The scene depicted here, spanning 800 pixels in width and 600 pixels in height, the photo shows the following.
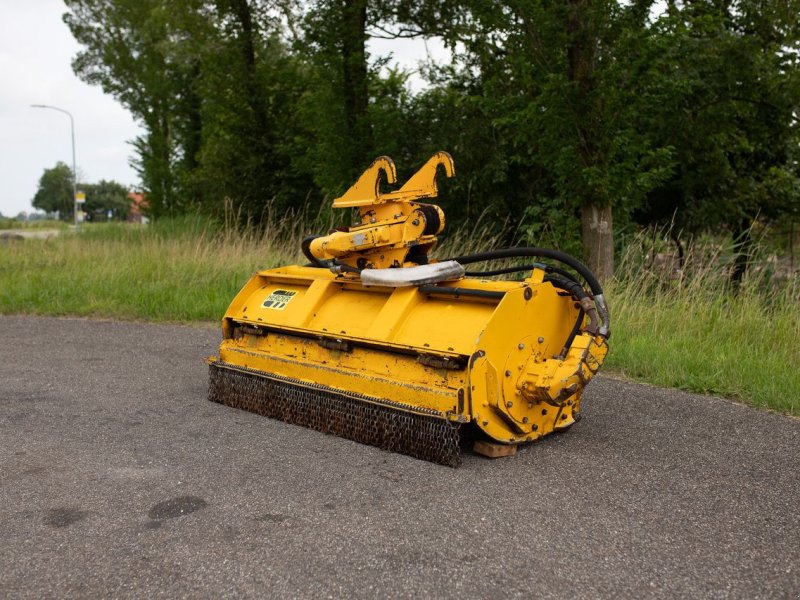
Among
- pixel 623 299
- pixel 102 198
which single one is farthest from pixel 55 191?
pixel 623 299

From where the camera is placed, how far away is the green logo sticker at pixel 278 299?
529 cm

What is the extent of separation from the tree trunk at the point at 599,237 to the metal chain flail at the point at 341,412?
18.8 ft

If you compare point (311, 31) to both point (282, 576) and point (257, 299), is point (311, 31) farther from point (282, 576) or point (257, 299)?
point (282, 576)

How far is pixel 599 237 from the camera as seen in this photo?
32.0ft

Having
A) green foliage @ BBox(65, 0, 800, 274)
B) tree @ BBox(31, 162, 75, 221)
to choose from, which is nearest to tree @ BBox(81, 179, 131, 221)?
tree @ BBox(31, 162, 75, 221)

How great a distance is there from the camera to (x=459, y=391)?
3.97m

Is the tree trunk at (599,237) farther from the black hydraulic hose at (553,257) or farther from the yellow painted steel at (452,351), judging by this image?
the yellow painted steel at (452,351)

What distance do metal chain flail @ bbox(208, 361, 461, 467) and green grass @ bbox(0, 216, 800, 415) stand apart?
2526 millimetres

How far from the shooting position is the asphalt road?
2889 mm

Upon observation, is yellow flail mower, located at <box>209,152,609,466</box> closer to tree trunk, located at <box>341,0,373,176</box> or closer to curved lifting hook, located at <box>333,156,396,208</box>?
curved lifting hook, located at <box>333,156,396,208</box>

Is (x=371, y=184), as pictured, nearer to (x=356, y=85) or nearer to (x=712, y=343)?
(x=712, y=343)

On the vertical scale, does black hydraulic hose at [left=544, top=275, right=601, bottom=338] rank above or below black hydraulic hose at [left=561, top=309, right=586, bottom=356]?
above

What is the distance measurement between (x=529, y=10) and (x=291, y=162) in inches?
311

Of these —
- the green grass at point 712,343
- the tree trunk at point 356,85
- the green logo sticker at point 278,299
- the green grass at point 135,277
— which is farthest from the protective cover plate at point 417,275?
the tree trunk at point 356,85
